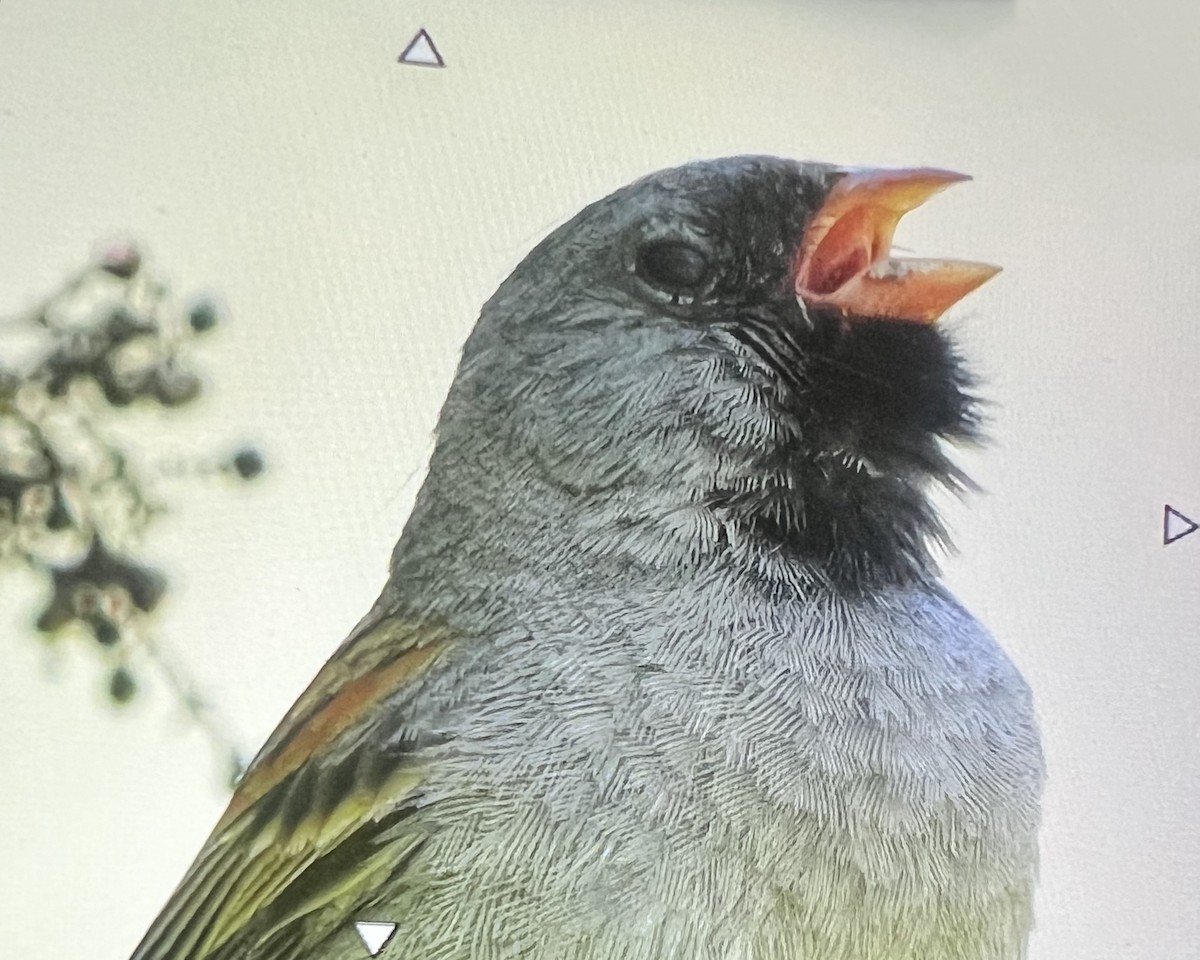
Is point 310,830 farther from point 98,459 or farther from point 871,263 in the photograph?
point 871,263

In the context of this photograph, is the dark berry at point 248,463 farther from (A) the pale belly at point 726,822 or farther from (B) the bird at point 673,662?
(A) the pale belly at point 726,822

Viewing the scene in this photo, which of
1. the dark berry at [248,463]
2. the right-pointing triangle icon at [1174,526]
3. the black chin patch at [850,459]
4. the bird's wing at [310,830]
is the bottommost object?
the right-pointing triangle icon at [1174,526]

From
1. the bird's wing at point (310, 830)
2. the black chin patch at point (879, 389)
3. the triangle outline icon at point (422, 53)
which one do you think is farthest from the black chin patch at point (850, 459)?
the triangle outline icon at point (422, 53)

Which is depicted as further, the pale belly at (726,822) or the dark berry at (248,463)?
the dark berry at (248,463)

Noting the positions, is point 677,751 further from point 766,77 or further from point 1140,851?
point 766,77

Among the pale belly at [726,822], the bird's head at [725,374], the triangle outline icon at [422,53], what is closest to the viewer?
the pale belly at [726,822]

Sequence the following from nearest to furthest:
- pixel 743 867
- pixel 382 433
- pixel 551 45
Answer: pixel 743 867
pixel 382 433
pixel 551 45

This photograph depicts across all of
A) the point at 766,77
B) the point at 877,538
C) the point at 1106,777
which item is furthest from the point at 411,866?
the point at 766,77
